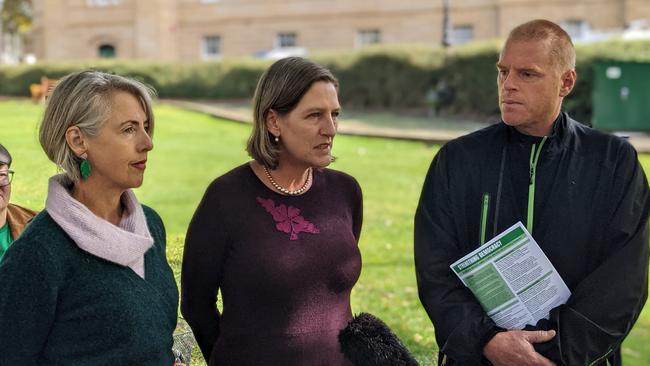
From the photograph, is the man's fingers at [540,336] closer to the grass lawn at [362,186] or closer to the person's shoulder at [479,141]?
the person's shoulder at [479,141]

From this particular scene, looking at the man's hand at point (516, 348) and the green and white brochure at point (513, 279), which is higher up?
the green and white brochure at point (513, 279)

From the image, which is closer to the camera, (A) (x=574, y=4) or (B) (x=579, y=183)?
(B) (x=579, y=183)

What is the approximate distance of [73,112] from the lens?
2285 millimetres

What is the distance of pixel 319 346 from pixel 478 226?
0.73m

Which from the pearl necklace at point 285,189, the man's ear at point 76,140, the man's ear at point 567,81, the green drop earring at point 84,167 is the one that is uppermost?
the man's ear at point 567,81

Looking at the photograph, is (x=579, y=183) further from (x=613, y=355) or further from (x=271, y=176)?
(x=271, y=176)

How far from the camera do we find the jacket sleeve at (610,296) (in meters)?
2.73

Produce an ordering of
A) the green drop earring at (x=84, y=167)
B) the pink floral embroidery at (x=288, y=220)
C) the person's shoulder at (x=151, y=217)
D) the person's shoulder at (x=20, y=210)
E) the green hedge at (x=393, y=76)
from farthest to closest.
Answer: the green hedge at (x=393, y=76)
the person's shoulder at (x=20, y=210)
the pink floral embroidery at (x=288, y=220)
the person's shoulder at (x=151, y=217)
the green drop earring at (x=84, y=167)

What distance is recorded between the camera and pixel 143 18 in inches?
1427

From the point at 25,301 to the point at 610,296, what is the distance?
6.23 ft

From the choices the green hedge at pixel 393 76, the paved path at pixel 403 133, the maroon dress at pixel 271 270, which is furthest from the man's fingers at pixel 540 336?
the green hedge at pixel 393 76

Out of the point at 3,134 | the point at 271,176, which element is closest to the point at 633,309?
the point at 271,176

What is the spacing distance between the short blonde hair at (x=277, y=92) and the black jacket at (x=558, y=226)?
1.94 ft

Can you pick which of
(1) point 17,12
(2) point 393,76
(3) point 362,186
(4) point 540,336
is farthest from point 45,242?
(1) point 17,12
